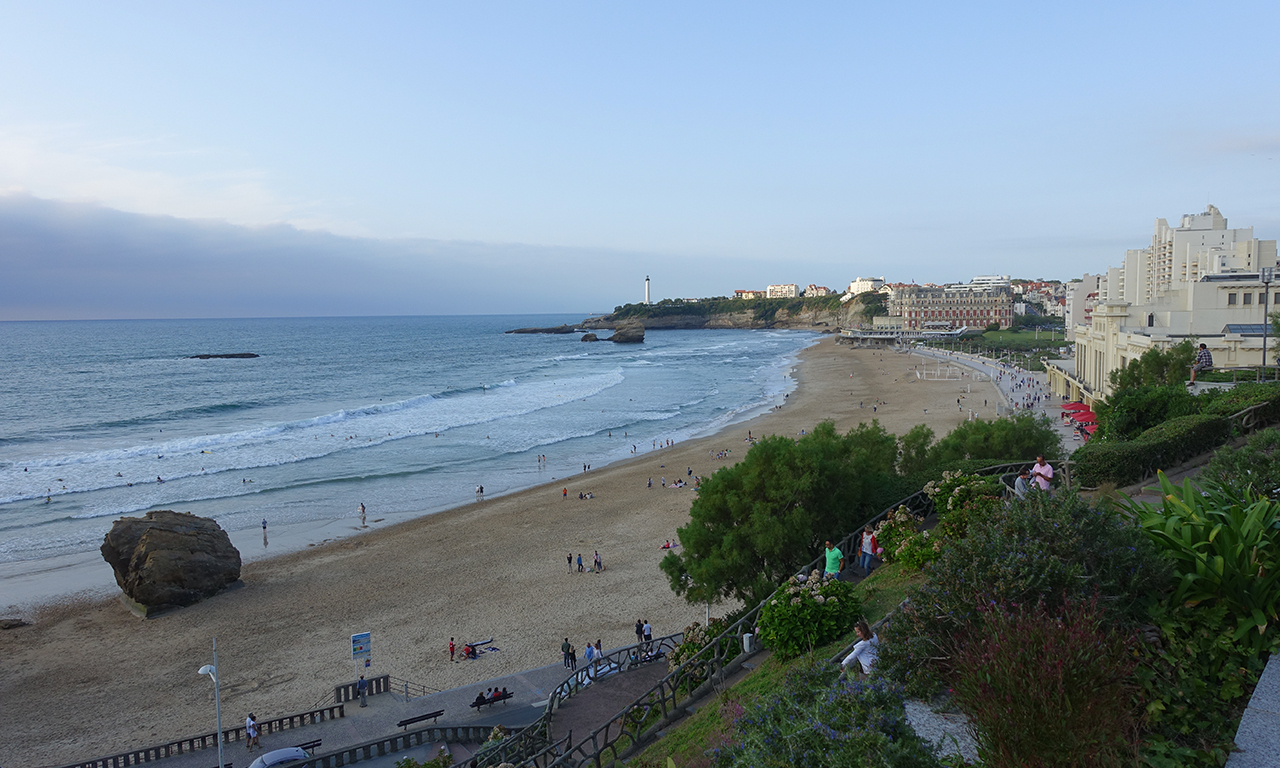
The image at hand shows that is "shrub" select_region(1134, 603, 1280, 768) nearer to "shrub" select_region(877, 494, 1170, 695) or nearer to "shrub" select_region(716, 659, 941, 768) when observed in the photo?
"shrub" select_region(877, 494, 1170, 695)

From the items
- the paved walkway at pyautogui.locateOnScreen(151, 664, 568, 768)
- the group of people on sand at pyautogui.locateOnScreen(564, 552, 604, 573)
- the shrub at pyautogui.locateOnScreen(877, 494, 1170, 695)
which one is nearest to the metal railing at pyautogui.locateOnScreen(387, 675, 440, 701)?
the paved walkway at pyautogui.locateOnScreen(151, 664, 568, 768)

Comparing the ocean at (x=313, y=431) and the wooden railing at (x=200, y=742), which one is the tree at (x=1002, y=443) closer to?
the wooden railing at (x=200, y=742)

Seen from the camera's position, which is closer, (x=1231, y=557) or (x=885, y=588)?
(x=1231, y=557)

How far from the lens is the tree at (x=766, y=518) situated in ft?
47.2

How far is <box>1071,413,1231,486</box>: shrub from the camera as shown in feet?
46.5

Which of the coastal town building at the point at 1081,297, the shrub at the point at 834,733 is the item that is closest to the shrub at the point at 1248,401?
the shrub at the point at 834,733

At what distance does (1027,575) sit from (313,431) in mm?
54814

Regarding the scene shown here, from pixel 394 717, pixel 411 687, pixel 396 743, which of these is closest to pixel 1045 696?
pixel 396 743

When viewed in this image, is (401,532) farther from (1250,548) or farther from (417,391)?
(417,391)

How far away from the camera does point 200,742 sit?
47.3 feet

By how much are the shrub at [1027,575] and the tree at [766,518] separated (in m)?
7.93

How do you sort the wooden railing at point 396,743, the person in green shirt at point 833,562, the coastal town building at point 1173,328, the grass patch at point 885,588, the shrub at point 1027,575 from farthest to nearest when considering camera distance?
the coastal town building at point 1173,328, the wooden railing at point 396,743, the person in green shirt at point 833,562, the grass patch at point 885,588, the shrub at point 1027,575

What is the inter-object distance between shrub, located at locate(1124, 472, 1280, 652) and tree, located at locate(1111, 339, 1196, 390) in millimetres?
25453

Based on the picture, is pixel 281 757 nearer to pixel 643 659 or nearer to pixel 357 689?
pixel 357 689
